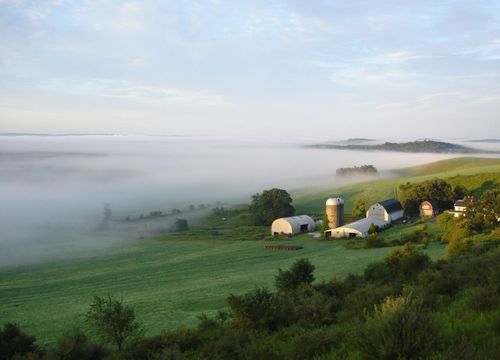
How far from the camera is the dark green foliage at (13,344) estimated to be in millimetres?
20578

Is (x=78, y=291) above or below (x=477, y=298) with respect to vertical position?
below

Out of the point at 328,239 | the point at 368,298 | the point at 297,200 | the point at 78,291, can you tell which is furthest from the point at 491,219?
the point at 297,200

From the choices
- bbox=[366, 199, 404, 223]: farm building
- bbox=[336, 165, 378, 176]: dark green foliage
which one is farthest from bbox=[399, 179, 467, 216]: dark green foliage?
bbox=[336, 165, 378, 176]: dark green foliage

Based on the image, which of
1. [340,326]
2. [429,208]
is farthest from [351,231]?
[340,326]

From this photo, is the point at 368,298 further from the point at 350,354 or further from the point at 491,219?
the point at 491,219

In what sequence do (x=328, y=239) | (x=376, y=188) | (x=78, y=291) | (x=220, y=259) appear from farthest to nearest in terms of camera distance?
(x=376, y=188)
(x=328, y=239)
(x=220, y=259)
(x=78, y=291)

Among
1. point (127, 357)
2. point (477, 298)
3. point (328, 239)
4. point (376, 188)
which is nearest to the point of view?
point (477, 298)

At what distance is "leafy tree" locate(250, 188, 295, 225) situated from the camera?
84.0 m

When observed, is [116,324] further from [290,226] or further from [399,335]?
[290,226]

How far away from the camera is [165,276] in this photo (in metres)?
44.6

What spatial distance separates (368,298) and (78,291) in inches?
1100

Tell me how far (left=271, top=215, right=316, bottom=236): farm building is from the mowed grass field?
7531 mm

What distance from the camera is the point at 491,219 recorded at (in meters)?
54.3

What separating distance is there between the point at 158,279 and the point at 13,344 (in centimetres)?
2258
